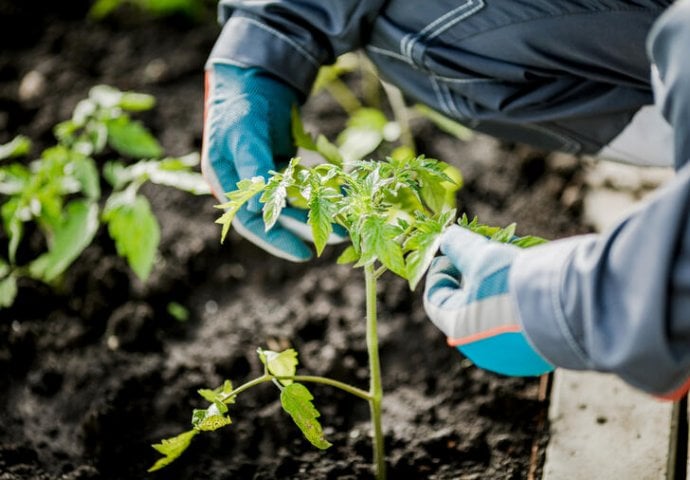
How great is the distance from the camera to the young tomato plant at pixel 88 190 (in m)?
1.56

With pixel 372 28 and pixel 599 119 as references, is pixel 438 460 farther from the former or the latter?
pixel 372 28

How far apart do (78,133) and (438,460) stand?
5.06 feet

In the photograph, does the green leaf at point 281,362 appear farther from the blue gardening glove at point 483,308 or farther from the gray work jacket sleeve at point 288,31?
the gray work jacket sleeve at point 288,31

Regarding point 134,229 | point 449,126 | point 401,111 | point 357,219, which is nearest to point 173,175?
point 134,229

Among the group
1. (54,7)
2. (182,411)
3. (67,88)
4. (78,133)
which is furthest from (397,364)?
(54,7)

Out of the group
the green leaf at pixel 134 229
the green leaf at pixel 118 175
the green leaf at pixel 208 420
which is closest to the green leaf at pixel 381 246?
the green leaf at pixel 208 420

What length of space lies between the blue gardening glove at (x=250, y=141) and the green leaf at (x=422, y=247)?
1.19 feet

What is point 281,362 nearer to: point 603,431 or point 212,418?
point 212,418

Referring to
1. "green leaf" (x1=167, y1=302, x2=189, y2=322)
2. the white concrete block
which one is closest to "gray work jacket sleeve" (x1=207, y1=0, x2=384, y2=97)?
"green leaf" (x1=167, y1=302, x2=189, y2=322)

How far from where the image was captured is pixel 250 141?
1369 millimetres

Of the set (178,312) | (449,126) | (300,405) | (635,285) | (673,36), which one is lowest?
(178,312)

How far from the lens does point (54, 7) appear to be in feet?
9.16

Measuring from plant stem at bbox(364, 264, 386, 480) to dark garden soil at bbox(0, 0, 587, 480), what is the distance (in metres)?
0.09

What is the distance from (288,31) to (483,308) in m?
0.75
